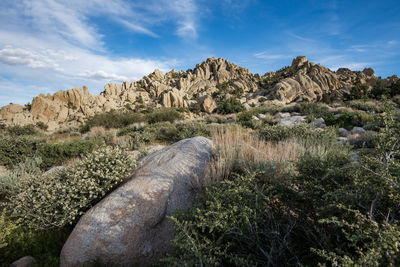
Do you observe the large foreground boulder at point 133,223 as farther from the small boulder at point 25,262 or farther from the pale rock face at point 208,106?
the pale rock face at point 208,106

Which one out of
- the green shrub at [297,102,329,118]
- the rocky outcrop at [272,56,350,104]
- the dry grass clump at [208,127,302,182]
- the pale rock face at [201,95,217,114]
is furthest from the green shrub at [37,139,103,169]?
the rocky outcrop at [272,56,350,104]

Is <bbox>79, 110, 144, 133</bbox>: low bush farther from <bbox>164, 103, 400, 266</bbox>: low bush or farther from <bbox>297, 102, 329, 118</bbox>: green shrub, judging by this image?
<bbox>164, 103, 400, 266</bbox>: low bush

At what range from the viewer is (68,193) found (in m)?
3.66

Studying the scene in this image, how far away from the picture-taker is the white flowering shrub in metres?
3.45

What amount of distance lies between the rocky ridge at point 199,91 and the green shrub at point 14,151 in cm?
3175

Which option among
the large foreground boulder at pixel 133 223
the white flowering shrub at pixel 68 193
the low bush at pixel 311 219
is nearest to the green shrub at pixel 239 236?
the low bush at pixel 311 219

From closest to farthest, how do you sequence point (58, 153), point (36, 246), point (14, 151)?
point (36, 246), point (14, 151), point (58, 153)

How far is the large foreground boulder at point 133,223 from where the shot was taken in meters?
2.84

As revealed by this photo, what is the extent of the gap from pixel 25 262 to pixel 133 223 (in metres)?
1.72

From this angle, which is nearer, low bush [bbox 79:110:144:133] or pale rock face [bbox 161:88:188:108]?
low bush [bbox 79:110:144:133]

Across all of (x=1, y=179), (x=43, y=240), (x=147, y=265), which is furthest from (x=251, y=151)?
(x=1, y=179)

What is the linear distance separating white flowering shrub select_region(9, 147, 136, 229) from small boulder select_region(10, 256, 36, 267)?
0.59 meters

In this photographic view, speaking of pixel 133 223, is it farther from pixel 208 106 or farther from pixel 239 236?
pixel 208 106

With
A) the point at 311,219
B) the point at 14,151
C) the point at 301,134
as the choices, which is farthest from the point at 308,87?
the point at 14,151
